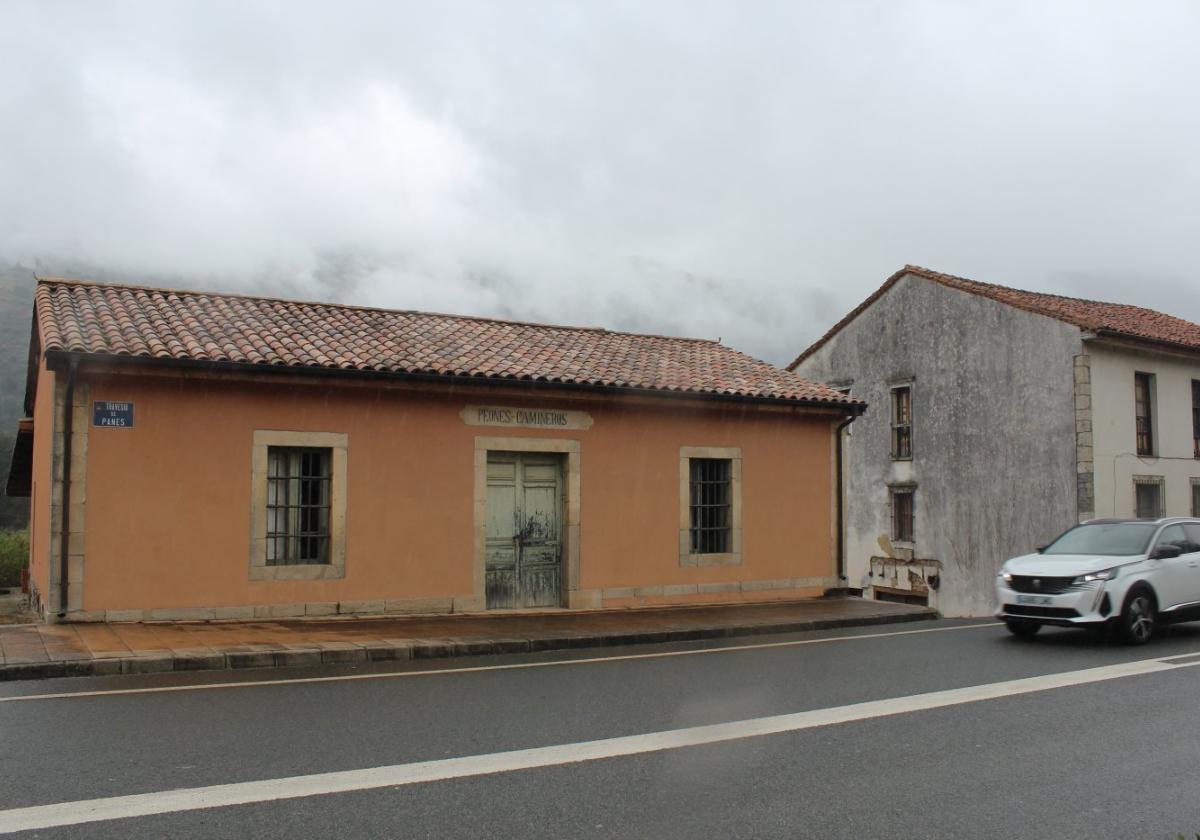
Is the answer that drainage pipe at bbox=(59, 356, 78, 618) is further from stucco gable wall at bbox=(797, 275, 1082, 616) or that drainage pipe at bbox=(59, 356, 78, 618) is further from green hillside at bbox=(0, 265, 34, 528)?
green hillside at bbox=(0, 265, 34, 528)

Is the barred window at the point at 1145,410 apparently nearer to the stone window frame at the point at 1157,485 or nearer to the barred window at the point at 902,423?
the stone window frame at the point at 1157,485

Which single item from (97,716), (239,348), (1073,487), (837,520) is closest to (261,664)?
Answer: (97,716)

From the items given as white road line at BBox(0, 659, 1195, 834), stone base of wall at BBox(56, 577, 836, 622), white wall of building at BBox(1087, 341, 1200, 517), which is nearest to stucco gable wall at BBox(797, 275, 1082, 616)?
white wall of building at BBox(1087, 341, 1200, 517)

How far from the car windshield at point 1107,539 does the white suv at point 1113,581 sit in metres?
0.01

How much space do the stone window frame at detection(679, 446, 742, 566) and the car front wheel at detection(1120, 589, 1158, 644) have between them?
627 cm

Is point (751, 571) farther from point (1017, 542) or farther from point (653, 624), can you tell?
point (1017, 542)

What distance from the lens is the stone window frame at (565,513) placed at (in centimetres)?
1445

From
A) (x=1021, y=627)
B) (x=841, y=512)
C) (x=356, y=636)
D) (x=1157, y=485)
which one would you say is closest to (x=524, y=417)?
(x=356, y=636)

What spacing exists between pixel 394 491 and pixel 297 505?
4.22 ft

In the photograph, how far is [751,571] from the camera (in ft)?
54.6

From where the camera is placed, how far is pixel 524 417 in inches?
586

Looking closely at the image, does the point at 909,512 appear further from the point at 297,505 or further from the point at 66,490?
the point at 66,490

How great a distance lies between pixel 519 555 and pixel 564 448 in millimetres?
1720

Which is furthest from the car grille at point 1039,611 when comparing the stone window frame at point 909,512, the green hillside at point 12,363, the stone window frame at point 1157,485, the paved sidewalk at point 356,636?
the green hillside at point 12,363
